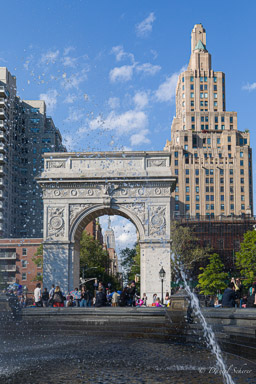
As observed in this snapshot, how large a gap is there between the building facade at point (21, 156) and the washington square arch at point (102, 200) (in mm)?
30781

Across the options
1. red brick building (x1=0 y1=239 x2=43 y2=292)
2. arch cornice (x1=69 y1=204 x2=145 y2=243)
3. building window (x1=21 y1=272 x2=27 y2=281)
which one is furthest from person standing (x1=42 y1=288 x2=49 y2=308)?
building window (x1=21 y1=272 x2=27 y2=281)

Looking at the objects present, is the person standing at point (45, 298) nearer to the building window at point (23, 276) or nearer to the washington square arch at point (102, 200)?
the washington square arch at point (102, 200)

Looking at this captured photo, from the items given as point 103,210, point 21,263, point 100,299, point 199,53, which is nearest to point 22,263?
point 21,263

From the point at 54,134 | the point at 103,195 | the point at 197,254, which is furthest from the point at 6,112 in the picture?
the point at 103,195

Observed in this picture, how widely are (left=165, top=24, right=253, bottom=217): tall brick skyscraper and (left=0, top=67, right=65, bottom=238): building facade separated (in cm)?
2702

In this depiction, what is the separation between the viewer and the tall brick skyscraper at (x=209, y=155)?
9400cm

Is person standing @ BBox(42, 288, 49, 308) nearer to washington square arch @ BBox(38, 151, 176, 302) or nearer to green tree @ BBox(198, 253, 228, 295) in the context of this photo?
washington square arch @ BBox(38, 151, 176, 302)

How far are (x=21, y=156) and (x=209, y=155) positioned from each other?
119ft

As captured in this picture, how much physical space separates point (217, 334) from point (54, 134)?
6385cm

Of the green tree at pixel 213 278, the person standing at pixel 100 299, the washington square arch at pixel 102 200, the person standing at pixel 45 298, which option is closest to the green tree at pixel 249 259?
the green tree at pixel 213 278

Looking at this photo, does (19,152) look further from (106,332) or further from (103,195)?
(106,332)

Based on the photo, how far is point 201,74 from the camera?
343 ft

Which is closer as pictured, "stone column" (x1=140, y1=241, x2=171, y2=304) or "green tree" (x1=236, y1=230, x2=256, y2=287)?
"stone column" (x1=140, y1=241, x2=171, y2=304)

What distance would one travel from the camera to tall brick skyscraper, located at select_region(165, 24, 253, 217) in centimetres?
9400
